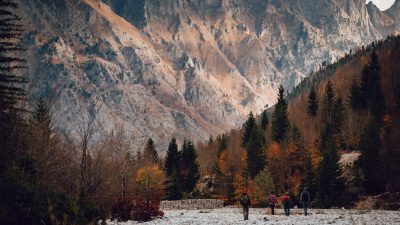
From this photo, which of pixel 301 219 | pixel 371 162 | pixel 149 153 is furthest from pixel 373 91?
pixel 301 219

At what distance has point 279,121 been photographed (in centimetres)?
9225

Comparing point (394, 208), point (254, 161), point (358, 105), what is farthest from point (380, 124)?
point (394, 208)

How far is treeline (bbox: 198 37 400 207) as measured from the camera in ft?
196

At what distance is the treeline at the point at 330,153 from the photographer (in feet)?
196

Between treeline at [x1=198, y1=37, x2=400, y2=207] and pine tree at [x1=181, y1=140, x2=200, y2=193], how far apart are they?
5756mm

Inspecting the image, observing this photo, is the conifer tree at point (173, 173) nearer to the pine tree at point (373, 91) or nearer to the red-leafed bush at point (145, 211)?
the pine tree at point (373, 91)

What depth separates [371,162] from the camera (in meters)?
60.8

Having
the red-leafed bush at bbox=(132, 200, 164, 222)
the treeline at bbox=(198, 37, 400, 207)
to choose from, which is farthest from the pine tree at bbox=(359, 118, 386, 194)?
the red-leafed bush at bbox=(132, 200, 164, 222)

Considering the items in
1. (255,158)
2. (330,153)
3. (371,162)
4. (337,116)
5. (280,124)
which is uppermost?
(337,116)

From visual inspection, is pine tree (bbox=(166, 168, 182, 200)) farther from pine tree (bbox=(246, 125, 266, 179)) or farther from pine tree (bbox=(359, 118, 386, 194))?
pine tree (bbox=(359, 118, 386, 194))

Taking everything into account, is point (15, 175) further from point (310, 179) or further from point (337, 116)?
point (337, 116)

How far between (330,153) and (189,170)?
41033 mm

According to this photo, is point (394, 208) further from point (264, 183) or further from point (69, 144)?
point (69, 144)

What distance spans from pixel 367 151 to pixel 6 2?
50345 millimetres
